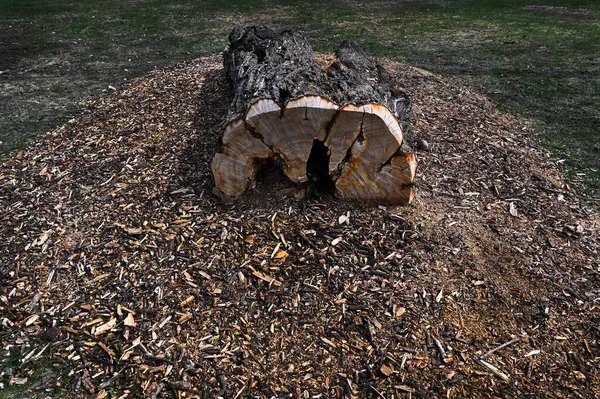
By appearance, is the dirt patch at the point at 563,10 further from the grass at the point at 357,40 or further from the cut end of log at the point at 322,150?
the cut end of log at the point at 322,150

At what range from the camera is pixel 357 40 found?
10031 mm

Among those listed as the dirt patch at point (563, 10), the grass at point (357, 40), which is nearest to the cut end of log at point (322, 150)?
the grass at point (357, 40)

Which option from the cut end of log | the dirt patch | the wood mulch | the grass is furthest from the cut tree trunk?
the dirt patch

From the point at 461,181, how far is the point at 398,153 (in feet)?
3.30

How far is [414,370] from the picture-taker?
2.89m

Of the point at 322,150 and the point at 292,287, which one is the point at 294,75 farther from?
the point at 292,287

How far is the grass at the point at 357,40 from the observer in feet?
21.0

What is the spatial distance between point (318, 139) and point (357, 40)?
7.04 m

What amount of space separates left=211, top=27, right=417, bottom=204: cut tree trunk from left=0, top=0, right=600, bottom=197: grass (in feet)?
7.59

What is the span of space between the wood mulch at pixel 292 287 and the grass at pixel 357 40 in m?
1.61

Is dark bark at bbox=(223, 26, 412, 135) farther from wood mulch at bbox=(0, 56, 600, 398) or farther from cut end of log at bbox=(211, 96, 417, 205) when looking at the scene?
wood mulch at bbox=(0, 56, 600, 398)

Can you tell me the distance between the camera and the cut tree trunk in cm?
358

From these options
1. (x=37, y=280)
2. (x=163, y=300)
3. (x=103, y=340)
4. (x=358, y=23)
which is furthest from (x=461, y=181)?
(x=358, y=23)

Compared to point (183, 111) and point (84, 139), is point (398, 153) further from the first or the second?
point (84, 139)
